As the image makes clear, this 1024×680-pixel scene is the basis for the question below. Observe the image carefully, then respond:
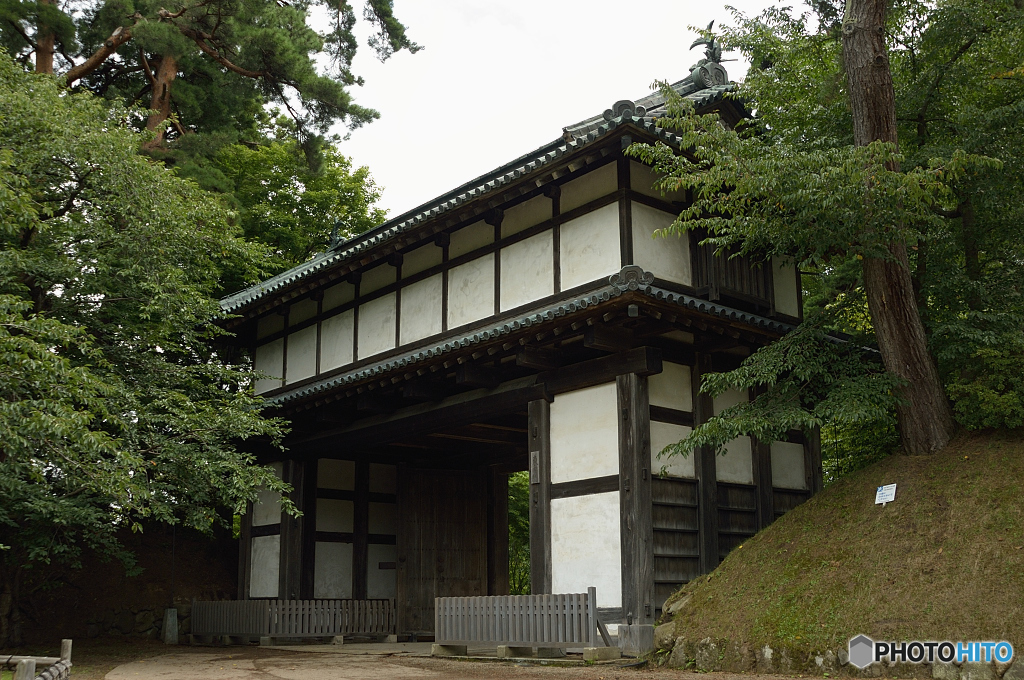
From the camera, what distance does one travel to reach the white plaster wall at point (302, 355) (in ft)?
59.2

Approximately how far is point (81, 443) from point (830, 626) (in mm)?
9539

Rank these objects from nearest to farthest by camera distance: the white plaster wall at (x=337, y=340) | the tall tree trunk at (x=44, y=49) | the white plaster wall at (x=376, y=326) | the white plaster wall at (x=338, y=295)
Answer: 1. the white plaster wall at (x=376, y=326)
2. the white plaster wall at (x=337, y=340)
3. the white plaster wall at (x=338, y=295)
4. the tall tree trunk at (x=44, y=49)

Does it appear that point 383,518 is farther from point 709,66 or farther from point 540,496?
point 709,66

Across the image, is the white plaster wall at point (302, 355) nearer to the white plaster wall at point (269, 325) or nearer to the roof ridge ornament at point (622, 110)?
the white plaster wall at point (269, 325)

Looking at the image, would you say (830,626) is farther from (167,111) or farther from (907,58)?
(167,111)

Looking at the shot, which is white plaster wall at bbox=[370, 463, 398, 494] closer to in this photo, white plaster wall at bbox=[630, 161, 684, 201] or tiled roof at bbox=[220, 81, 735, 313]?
tiled roof at bbox=[220, 81, 735, 313]

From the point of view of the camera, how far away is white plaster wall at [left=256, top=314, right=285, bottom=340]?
1923 cm

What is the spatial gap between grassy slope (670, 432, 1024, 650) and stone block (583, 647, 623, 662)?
0.96 meters

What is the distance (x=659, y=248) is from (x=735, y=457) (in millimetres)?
3332

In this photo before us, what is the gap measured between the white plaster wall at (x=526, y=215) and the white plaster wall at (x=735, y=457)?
12.7 ft

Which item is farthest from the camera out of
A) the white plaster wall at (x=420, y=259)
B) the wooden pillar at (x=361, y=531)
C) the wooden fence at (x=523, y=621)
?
the wooden pillar at (x=361, y=531)

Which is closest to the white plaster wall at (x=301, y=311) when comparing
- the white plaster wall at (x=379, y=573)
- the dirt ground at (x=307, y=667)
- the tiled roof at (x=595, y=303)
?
the tiled roof at (x=595, y=303)

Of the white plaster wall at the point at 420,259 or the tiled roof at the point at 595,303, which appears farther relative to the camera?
the white plaster wall at the point at 420,259

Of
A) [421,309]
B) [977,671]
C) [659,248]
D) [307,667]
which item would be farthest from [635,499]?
[421,309]
